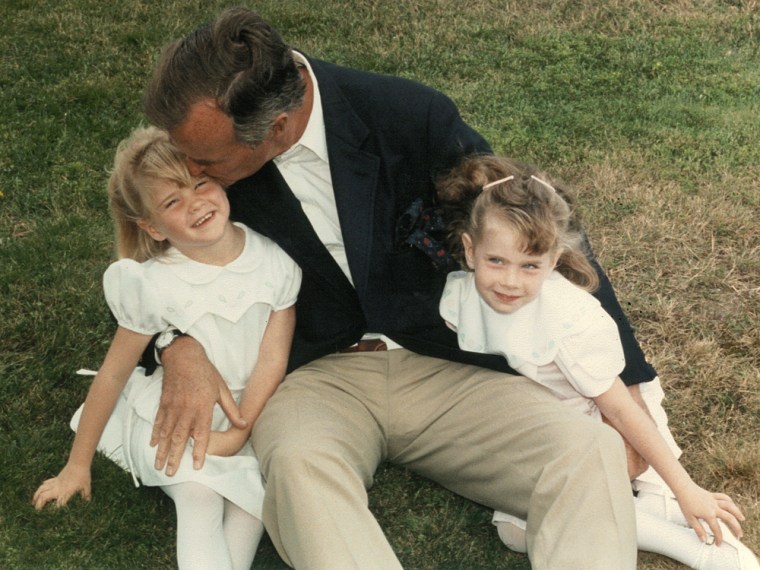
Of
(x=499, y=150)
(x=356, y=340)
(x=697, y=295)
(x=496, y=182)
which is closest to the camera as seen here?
(x=496, y=182)

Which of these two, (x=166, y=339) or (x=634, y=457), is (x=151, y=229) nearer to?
(x=166, y=339)

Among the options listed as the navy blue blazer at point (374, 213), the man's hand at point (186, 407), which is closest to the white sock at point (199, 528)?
the man's hand at point (186, 407)

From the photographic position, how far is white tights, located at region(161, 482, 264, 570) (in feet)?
10.5

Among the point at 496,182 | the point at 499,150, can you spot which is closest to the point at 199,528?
the point at 496,182

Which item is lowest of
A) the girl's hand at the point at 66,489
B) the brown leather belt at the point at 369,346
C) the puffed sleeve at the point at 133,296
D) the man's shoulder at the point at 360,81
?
the girl's hand at the point at 66,489

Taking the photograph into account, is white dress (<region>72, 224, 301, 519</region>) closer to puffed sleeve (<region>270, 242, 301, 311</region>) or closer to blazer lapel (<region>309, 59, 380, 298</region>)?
puffed sleeve (<region>270, 242, 301, 311</region>)

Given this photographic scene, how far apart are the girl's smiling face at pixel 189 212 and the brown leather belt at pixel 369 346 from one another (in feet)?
2.00

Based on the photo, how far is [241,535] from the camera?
337cm

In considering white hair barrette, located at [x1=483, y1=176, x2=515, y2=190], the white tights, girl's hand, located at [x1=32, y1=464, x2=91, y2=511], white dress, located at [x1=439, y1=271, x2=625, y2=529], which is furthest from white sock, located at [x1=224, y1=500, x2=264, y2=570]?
white hair barrette, located at [x1=483, y1=176, x2=515, y2=190]

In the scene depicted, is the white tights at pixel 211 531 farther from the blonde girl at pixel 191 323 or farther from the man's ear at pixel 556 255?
the man's ear at pixel 556 255

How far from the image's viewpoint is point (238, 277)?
11.5ft

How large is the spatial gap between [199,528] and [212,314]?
0.71 meters

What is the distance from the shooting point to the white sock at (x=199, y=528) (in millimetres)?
3197

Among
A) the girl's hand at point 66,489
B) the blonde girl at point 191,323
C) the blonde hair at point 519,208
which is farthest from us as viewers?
the girl's hand at point 66,489
